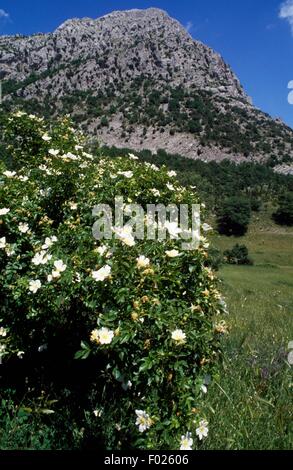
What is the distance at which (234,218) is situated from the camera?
7181 cm

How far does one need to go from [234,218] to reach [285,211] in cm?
981

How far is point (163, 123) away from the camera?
6033 inches

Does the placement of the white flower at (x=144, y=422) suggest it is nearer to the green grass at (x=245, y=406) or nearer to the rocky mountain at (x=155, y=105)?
the green grass at (x=245, y=406)

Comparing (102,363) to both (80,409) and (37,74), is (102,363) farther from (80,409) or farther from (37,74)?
(37,74)

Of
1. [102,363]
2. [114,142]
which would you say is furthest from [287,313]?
[114,142]

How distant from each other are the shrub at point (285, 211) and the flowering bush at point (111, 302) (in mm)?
→ 72502

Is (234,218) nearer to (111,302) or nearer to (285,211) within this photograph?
(285,211)

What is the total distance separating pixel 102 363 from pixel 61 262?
1.74 meters

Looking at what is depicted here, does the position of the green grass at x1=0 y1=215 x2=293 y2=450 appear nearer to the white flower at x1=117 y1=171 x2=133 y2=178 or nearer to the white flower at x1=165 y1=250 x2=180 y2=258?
the white flower at x1=165 y1=250 x2=180 y2=258

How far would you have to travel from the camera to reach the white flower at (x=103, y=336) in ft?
10.2

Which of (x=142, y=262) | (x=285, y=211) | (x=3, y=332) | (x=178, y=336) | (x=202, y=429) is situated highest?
(x=142, y=262)

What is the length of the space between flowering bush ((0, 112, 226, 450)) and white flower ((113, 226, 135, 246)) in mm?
14

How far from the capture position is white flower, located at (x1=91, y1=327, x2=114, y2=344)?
3.11 metres

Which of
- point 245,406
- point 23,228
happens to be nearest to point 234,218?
point 245,406
